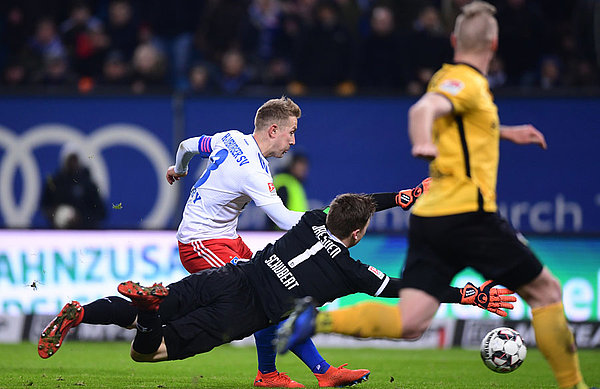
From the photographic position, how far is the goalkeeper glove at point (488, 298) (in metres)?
6.15

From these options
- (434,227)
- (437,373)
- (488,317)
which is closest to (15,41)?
(488,317)

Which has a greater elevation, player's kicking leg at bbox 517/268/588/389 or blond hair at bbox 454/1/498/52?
blond hair at bbox 454/1/498/52

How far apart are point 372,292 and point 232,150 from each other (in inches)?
57.9

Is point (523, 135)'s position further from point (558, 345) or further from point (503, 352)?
point (503, 352)

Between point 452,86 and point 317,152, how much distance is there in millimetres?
8686

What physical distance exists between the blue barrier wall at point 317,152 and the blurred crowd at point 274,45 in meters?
0.33

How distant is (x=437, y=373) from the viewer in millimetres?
8242

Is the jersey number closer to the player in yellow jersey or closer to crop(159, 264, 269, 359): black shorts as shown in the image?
crop(159, 264, 269, 359): black shorts

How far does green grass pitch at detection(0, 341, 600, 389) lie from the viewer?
7138mm

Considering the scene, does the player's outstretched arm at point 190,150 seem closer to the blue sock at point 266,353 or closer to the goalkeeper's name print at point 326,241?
the goalkeeper's name print at point 326,241

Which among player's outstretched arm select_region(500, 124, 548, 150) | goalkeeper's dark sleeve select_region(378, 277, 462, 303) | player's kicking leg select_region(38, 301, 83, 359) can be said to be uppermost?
player's outstretched arm select_region(500, 124, 548, 150)

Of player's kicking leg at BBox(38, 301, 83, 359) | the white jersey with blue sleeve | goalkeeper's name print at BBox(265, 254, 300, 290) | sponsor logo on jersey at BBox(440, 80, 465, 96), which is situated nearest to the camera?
sponsor logo on jersey at BBox(440, 80, 465, 96)

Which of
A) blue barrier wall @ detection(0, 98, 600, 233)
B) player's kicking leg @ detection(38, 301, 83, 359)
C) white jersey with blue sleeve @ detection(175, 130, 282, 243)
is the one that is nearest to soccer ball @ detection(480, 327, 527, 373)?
white jersey with blue sleeve @ detection(175, 130, 282, 243)

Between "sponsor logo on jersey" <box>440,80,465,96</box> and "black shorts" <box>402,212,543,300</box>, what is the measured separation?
2.19 feet
